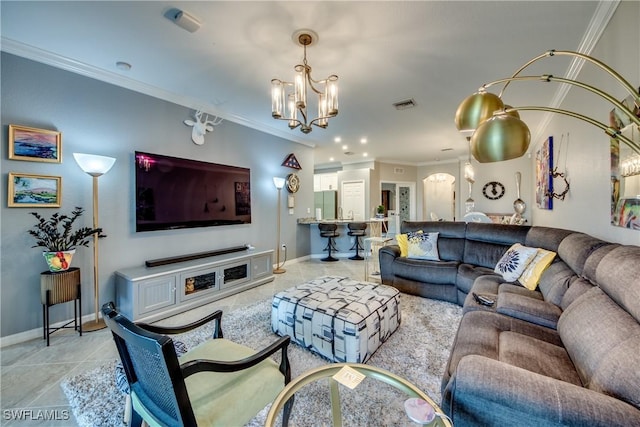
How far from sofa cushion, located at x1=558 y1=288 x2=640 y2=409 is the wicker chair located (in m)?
1.22

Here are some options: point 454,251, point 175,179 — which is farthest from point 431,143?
point 175,179

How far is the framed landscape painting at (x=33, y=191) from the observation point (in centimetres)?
230

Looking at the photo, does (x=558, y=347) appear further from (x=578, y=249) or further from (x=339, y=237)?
(x=339, y=237)

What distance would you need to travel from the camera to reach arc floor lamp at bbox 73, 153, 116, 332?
2457 mm

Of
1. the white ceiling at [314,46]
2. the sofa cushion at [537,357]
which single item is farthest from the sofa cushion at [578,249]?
the white ceiling at [314,46]

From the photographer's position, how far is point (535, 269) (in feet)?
7.73

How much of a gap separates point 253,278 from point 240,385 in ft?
9.18

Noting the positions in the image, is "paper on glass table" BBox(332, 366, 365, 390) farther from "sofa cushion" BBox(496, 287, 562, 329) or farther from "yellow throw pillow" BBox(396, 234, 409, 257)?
"yellow throw pillow" BBox(396, 234, 409, 257)

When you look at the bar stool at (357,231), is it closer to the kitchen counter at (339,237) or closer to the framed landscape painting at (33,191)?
the kitchen counter at (339,237)

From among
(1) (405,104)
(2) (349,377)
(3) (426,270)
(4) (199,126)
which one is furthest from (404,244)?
(4) (199,126)

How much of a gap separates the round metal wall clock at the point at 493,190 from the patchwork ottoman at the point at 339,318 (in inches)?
250

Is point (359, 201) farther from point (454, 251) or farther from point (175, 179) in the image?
point (175, 179)

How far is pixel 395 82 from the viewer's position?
9.96 feet

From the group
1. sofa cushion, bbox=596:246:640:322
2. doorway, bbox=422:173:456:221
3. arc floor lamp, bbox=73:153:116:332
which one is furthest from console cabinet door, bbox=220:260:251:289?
doorway, bbox=422:173:456:221
